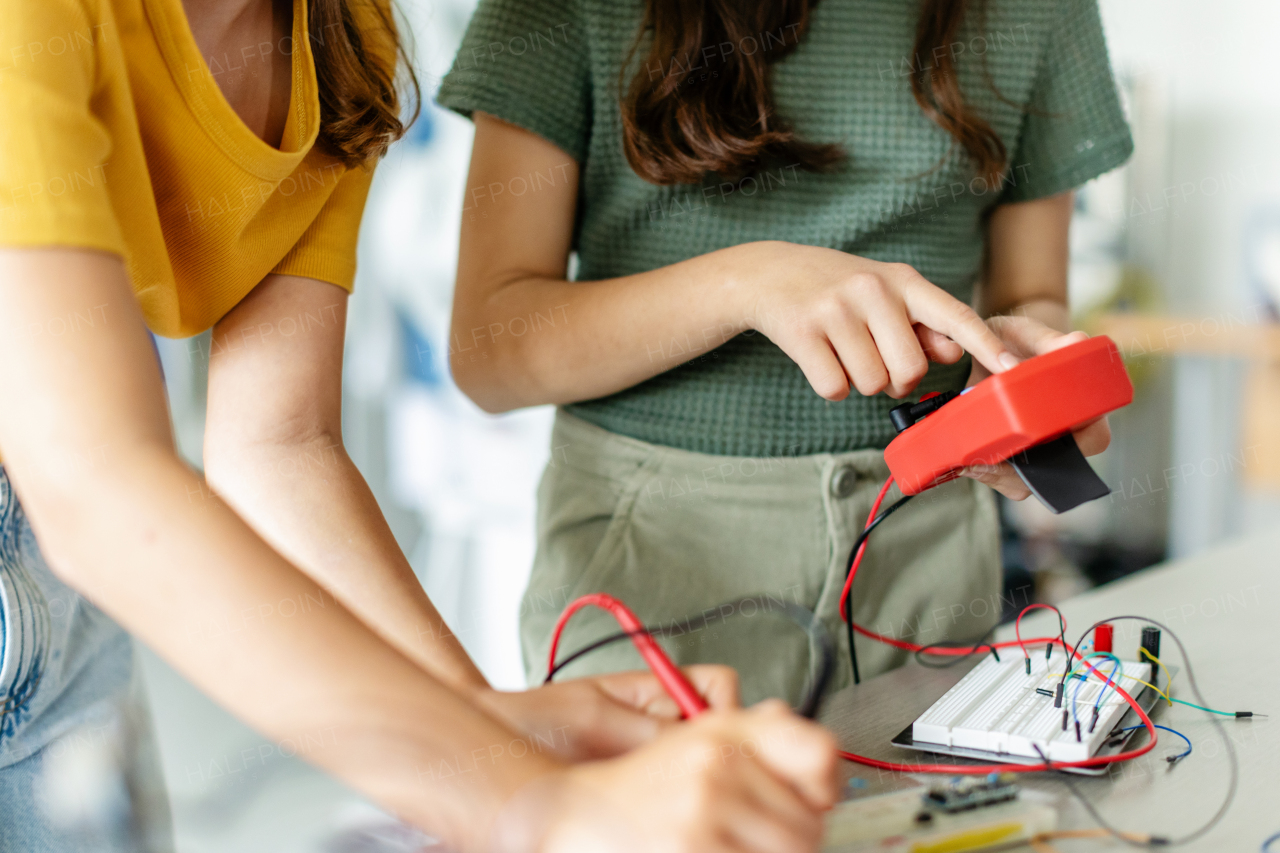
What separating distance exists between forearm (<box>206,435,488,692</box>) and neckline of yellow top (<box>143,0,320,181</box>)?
0.56 ft

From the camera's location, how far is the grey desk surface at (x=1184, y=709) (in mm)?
436

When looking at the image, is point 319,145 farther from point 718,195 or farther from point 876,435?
point 876,435

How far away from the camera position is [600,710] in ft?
1.36

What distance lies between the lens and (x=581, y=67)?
2.23 feet

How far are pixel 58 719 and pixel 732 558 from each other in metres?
0.43

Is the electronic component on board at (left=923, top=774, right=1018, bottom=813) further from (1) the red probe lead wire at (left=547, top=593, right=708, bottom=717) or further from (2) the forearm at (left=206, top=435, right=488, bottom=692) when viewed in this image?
(2) the forearm at (left=206, top=435, right=488, bottom=692)

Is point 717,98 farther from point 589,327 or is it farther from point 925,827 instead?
point 925,827

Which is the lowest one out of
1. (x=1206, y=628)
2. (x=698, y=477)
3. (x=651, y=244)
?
(x=1206, y=628)

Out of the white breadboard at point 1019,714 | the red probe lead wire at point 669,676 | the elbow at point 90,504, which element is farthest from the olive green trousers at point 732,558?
the elbow at point 90,504

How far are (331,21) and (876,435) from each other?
48cm

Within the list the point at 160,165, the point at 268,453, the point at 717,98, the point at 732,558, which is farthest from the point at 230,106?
the point at 732,558

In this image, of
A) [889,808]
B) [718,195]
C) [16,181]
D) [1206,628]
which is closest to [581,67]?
[718,195]

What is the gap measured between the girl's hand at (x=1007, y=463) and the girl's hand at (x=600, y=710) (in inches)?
8.4

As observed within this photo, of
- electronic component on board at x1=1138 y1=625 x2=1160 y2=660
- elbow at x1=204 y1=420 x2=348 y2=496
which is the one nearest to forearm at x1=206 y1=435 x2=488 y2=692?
elbow at x1=204 y1=420 x2=348 y2=496
